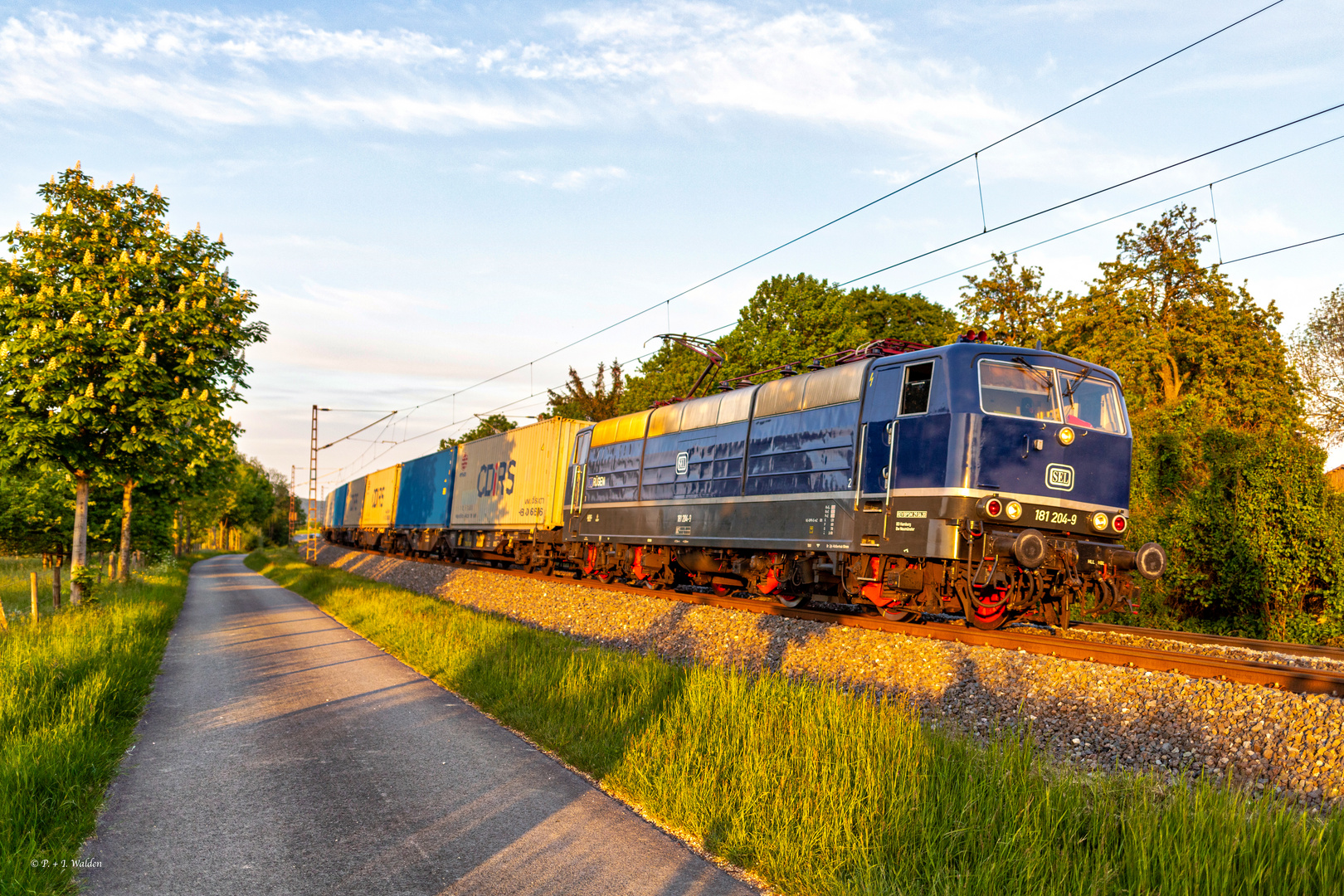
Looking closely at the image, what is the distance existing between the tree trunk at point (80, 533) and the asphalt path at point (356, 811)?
20.8 feet

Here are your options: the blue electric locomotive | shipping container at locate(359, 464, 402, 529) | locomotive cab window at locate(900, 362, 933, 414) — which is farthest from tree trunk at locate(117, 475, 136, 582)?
locomotive cab window at locate(900, 362, 933, 414)

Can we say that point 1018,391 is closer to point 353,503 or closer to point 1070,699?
point 1070,699

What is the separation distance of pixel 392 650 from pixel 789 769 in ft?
28.9

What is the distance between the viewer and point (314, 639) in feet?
47.8

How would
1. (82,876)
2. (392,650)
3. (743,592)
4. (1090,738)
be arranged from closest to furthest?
(82,876)
(1090,738)
(392,650)
(743,592)

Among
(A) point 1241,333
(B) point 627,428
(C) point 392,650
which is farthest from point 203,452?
(A) point 1241,333

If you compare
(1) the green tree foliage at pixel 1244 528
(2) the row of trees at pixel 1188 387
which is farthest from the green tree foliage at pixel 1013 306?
(1) the green tree foliage at pixel 1244 528

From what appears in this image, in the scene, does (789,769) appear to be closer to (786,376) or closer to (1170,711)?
(1170,711)

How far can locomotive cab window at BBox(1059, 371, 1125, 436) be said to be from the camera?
37.7ft

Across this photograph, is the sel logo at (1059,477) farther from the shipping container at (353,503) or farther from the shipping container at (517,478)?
the shipping container at (353,503)

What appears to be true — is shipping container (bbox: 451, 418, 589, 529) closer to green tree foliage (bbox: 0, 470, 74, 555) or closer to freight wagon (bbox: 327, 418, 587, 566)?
freight wagon (bbox: 327, 418, 587, 566)

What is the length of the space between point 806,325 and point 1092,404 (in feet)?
92.0

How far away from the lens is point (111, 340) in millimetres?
12438

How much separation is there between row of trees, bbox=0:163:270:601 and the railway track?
8889 mm
